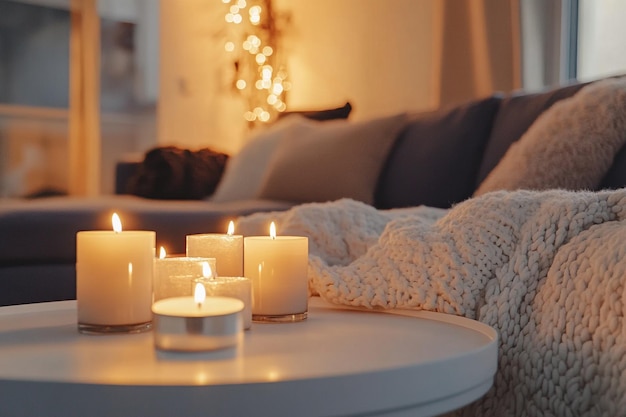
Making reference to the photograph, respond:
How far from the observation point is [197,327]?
0.64 metres

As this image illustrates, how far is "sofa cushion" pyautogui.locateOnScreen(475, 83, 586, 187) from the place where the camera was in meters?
1.80

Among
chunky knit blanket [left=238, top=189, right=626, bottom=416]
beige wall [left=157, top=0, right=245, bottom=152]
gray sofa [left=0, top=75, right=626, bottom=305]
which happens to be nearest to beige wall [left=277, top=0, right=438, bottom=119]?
beige wall [left=157, top=0, right=245, bottom=152]

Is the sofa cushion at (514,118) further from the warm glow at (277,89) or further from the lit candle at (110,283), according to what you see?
the warm glow at (277,89)

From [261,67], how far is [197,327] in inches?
133

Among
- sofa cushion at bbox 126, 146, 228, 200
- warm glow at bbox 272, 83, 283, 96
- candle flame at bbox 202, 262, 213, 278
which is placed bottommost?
candle flame at bbox 202, 262, 213, 278

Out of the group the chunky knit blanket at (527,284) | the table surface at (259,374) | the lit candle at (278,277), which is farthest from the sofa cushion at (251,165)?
the table surface at (259,374)

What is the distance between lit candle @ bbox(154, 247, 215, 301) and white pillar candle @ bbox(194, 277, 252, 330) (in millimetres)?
61

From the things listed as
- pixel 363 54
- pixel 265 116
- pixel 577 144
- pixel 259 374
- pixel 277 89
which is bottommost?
pixel 259 374

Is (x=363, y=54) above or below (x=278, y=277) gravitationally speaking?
above

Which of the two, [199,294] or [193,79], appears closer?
[199,294]

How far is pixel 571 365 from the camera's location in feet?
2.35

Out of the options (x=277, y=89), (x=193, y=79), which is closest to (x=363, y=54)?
(x=277, y=89)

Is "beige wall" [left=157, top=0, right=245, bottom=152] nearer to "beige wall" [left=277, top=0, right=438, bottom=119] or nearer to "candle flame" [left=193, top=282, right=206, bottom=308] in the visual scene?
"beige wall" [left=277, top=0, right=438, bottom=119]

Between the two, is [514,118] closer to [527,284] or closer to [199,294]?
[527,284]
